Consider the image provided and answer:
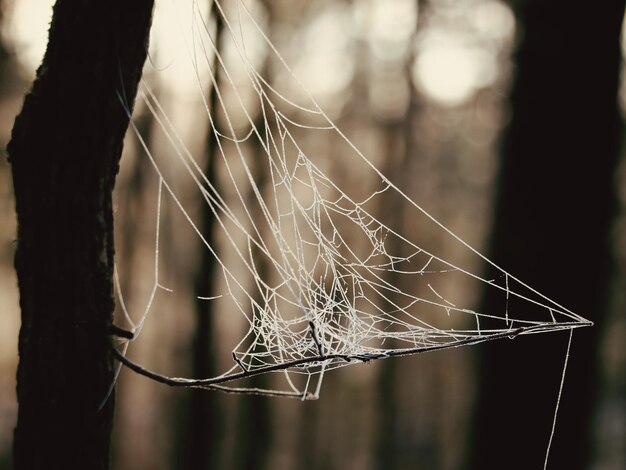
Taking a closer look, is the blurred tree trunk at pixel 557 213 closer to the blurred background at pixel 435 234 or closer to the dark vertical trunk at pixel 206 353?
the blurred background at pixel 435 234

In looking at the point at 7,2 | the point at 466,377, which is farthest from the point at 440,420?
the point at 7,2

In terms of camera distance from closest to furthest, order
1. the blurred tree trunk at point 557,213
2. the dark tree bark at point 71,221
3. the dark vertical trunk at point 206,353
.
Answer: the dark tree bark at point 71,221, the blurred tree trunk at point 557,213, the dark vertical trunk at point 206,353

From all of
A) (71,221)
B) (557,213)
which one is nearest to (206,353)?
(557,213)

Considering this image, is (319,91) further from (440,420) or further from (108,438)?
(440,420)

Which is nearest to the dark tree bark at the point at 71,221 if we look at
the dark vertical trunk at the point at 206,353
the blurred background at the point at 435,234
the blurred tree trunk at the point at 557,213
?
the blurred background at the point at 435,234

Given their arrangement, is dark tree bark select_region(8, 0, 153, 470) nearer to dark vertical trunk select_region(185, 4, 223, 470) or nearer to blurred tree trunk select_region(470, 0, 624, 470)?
blurred tree trunk select_region(470, 0, 624, 470)

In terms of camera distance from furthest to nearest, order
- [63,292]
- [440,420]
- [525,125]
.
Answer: [440,420] < [525,125] < [63,292]

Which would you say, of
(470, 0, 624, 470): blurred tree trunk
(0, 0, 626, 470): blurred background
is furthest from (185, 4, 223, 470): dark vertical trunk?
(470, 0, 624, 470): blurred tree trunk
